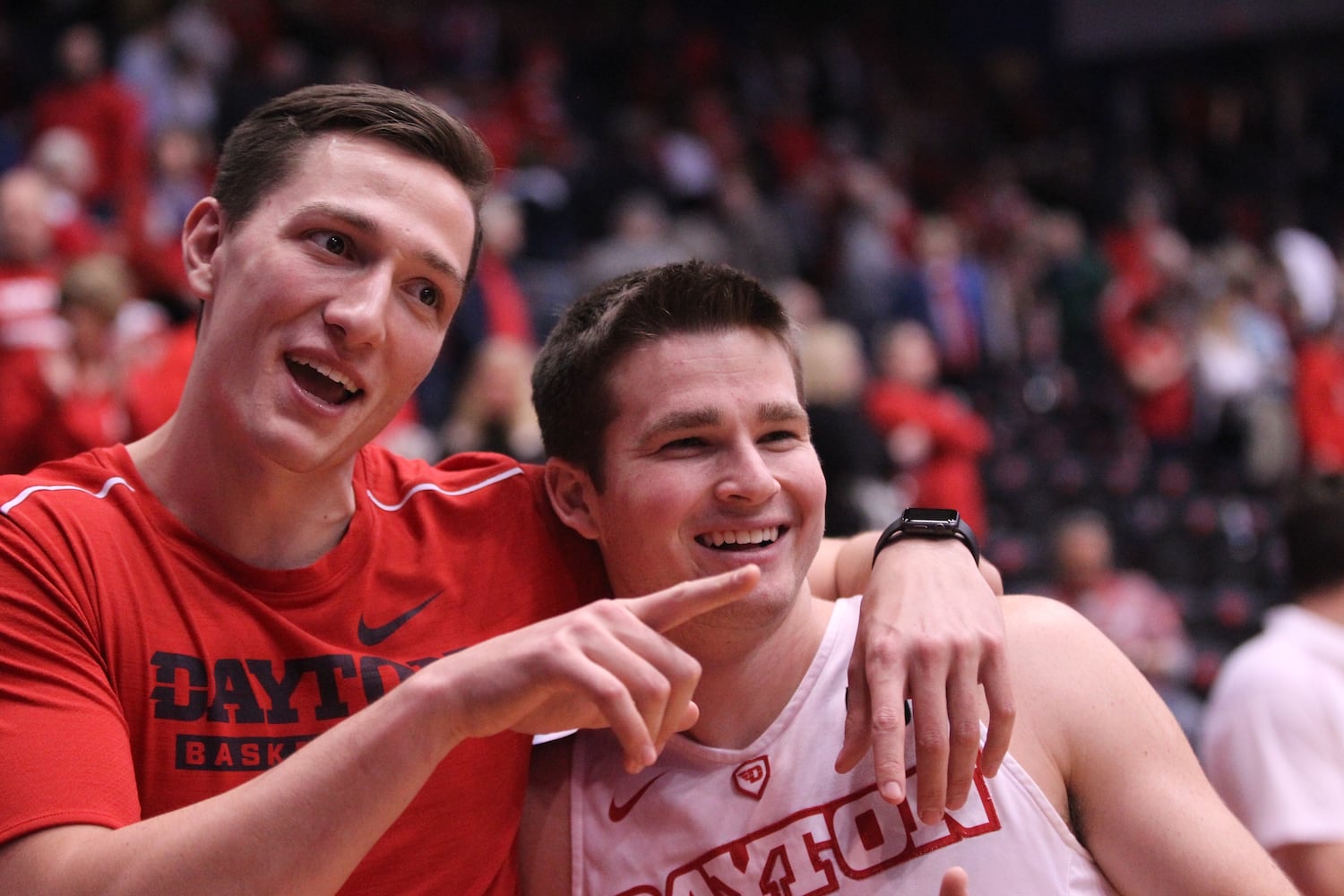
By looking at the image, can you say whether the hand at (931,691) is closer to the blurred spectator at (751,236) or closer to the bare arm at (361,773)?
the bare arm at (361,773)

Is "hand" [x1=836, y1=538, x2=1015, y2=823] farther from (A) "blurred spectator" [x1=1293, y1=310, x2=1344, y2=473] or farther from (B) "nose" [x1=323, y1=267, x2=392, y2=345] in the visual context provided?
(A) "blurred spectator" [x1=1293, y1=310, x2=1344, y2=473]

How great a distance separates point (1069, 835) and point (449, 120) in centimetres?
162

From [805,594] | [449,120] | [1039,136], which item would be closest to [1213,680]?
[805,594]

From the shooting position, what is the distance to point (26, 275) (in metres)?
5.50

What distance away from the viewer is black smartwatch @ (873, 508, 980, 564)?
8.01 ft

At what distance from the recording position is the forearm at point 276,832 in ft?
5.14

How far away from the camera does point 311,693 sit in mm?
2078

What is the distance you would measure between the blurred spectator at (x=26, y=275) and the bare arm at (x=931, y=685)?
13.5 feet

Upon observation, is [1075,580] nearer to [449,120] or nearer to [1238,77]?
[449,120]

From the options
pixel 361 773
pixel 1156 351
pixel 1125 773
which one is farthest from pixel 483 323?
pixel 361 773

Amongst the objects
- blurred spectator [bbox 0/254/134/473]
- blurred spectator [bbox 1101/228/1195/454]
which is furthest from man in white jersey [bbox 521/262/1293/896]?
blurred spectator [bbox 1101/228/1195/454]

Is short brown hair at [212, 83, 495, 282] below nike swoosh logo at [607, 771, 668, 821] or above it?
above

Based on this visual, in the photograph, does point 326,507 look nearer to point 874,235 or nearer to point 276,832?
point 276,832

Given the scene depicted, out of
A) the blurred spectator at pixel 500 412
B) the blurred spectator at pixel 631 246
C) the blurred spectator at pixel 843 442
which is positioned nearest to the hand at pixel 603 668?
the blurred spectator at pixel 843 442
